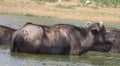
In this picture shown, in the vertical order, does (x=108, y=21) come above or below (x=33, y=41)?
below

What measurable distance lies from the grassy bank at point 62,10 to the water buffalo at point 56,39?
17.2 meters

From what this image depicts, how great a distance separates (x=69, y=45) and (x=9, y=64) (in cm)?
320

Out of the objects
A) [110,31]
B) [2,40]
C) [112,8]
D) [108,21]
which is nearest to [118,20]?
[108,21]

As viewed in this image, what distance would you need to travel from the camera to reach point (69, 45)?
16266 mm

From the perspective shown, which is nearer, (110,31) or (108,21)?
(110,31)

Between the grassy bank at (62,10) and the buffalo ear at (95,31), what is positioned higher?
the buffalo ear at (95,31)

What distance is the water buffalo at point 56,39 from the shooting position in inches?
611

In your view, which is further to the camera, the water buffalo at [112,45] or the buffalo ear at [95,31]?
the water buffalo at [112,45]

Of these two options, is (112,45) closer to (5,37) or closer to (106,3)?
(5,37)

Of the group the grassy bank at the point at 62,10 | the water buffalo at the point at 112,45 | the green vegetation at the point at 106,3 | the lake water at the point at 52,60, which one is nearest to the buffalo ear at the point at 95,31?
the lake water at the point at 52,60

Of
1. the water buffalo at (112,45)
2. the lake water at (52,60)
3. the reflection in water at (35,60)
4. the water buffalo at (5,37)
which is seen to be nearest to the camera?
the reflection in water at (35,60)

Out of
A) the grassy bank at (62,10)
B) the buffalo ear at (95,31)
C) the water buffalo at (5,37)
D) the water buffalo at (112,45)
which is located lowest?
the grassy bank at (62,10)

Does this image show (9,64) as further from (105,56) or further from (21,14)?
(21,14)

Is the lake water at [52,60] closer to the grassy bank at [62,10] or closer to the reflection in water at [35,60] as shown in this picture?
the reflection in water at [35,60]
